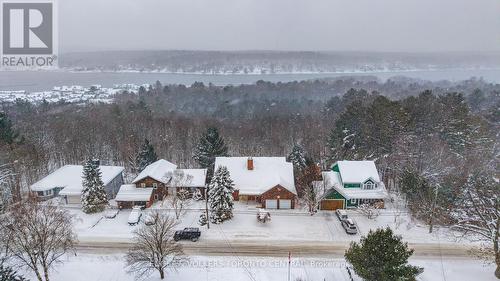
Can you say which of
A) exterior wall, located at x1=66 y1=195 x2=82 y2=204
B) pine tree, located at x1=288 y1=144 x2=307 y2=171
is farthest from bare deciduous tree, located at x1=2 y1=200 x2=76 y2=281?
pine tree, located at x1=288 y1=144 x2=307 y2=171

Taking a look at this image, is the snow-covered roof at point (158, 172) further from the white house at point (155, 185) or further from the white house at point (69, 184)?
the white house at point (69, 184)

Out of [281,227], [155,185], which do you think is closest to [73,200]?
[155,185]

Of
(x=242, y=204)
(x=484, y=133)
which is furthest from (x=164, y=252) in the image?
(x=484, y=133)

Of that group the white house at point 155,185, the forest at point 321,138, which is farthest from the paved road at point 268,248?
the white house at point 155,185

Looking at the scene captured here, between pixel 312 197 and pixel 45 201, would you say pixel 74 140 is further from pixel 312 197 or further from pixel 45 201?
pixel 312 197

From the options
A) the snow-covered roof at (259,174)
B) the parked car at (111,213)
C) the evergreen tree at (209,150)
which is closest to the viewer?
the parked car at (111,213)

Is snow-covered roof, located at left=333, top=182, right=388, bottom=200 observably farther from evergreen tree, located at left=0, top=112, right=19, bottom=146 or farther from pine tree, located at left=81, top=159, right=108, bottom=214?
evergreen tree, located at left=0, top=112, right=19, bottom=146
